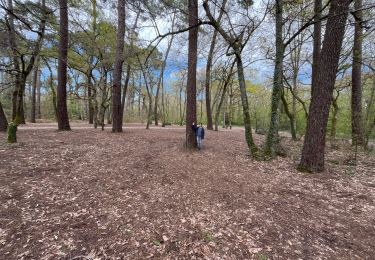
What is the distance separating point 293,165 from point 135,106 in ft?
107

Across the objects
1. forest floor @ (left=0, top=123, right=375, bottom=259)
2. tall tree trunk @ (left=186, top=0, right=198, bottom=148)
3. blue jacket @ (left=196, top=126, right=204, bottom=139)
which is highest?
tall tree trunk @ (left=186, top=0, right=198, bottom=148)

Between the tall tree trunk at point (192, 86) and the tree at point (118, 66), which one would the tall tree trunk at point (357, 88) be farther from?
the tree at point (118, 66)

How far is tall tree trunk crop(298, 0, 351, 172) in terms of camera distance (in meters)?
4.43

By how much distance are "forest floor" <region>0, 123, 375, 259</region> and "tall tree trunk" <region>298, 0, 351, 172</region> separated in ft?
1.84

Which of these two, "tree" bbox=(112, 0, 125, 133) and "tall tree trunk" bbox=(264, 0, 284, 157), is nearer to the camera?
"tall tree trunk" bbox=(264, 0, 284, 157)

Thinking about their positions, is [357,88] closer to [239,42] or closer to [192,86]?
[239,42]

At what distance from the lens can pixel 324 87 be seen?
4605 mm

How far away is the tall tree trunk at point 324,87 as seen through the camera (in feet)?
14.5

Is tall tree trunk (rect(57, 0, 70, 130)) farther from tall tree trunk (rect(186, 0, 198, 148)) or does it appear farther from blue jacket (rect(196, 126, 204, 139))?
blue jacket (rect(196, 126, 204, 139))

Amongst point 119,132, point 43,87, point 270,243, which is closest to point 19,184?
point 270,243

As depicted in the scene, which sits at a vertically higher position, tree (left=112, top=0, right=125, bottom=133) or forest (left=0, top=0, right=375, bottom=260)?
tree (left=112, top=0, right=125, bottom=133)

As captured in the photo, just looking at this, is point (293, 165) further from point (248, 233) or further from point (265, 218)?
point (248, 233)

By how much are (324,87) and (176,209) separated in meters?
4.82

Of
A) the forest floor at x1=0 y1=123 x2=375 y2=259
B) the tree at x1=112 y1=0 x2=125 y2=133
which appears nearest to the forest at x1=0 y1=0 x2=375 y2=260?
the forest floor at x1=0 y1=123 x2=375 y2=259
